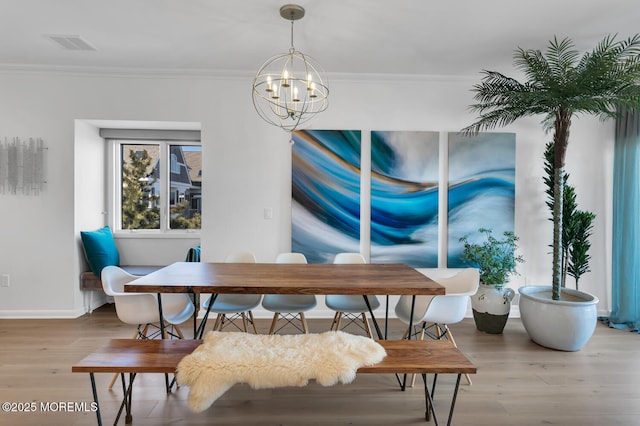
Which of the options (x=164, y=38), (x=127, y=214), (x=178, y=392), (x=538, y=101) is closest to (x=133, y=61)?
(x=164, y=38)

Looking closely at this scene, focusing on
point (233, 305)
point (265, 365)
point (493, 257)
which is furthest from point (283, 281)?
point (493, 257)

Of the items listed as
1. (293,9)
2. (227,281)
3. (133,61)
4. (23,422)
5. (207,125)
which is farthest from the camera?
(207,125)

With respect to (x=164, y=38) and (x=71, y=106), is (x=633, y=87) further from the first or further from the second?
(x=71, y=106)

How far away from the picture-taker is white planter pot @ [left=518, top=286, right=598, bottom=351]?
282 centimetres

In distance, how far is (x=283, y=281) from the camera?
83.7 inches

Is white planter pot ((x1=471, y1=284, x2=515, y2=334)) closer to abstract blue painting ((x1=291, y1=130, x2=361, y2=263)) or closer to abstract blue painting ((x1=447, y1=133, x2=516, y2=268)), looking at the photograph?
abstract blue painting ((x1=447, y1=133, x2=516, y2=268))

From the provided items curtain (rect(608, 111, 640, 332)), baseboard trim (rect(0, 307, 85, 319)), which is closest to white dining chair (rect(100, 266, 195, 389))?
baseboard trim (rect(0, 307, 85, 319))

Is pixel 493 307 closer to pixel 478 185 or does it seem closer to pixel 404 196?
pixel 478 185

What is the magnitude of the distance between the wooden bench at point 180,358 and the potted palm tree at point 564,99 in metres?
1.58

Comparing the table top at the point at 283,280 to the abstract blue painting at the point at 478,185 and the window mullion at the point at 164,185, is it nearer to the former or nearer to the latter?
the abstract blue painting at the point at 478,185

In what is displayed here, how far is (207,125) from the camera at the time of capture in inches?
146

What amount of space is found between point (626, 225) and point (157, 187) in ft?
17.5

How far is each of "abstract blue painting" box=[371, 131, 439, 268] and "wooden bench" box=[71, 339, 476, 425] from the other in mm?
1851

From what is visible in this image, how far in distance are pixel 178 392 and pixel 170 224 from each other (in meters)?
2.66
